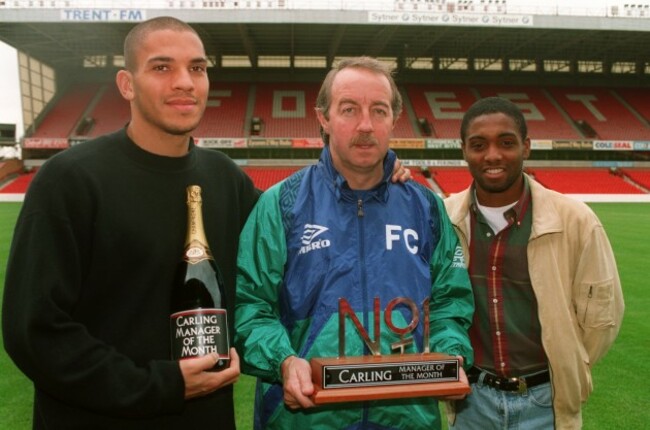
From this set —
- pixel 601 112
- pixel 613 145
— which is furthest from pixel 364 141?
pixel 601 112

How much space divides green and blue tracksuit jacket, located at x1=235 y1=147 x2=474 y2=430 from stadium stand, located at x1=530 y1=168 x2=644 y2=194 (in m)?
29.0

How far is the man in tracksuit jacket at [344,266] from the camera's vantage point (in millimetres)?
2162

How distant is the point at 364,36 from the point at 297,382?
3232cm

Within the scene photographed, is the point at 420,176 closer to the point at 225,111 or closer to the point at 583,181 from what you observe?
the point at 583,181

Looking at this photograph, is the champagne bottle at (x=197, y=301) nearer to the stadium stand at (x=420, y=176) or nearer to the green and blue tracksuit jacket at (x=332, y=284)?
the green and blue tracksuit jacket at (x=332, y=284)

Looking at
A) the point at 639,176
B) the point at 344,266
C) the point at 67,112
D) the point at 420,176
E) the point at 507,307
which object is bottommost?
the point at 507,307

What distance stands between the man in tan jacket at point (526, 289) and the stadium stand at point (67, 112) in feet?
115

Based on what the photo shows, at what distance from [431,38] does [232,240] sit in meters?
32.7

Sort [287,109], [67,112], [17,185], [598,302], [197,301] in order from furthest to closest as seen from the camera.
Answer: [287,109] < [67,112] < [17,185] < [598,302] < [197,301]

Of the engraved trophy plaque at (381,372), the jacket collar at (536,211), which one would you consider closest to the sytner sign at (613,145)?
the jacket collar at (536,211)

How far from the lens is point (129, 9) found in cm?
2688

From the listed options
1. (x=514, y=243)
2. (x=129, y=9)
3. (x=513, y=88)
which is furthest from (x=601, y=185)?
(x=514, y=243)

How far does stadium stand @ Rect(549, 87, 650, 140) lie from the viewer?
118 feet

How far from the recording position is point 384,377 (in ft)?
6.37
